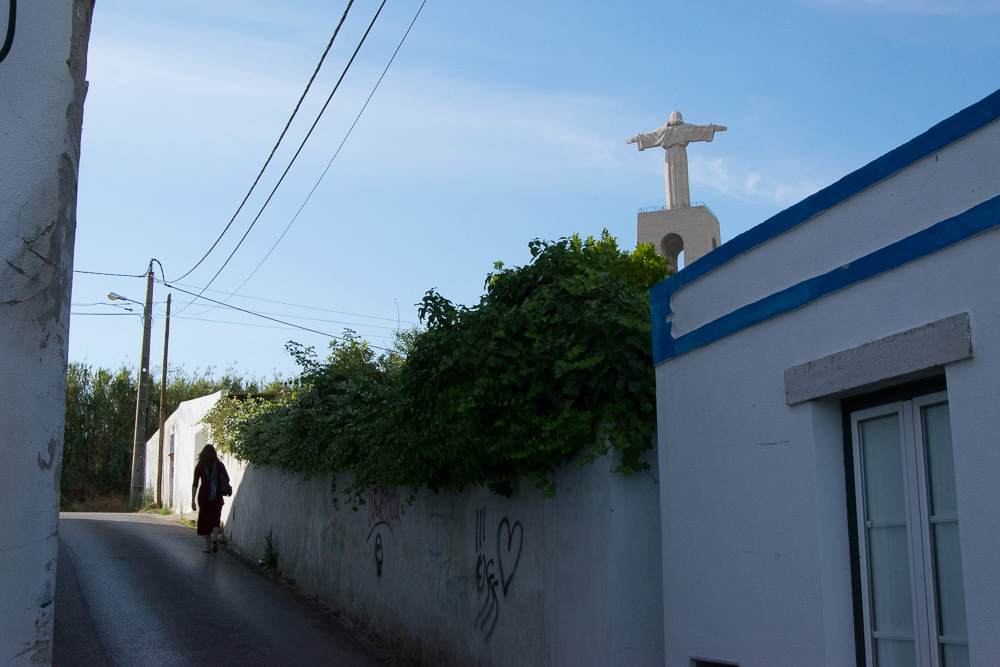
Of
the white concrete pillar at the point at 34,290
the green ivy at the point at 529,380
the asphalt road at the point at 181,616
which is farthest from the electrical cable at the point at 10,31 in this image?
the asphalt road at the point at 181,616

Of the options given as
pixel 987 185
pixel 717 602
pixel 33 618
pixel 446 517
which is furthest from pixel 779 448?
pixel 446 517

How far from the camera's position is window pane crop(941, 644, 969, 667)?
396cm

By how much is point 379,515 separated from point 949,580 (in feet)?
23.2

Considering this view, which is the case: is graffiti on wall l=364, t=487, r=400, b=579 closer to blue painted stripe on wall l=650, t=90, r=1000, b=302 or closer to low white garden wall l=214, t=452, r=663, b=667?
low white garden wall l=214, t=452, r=663, b=667

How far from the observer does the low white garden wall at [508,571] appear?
6.15 metres

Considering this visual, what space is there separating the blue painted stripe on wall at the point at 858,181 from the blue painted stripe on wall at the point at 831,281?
13.7 inches

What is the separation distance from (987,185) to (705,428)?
2.21m

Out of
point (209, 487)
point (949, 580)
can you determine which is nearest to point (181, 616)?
point (209, 487)

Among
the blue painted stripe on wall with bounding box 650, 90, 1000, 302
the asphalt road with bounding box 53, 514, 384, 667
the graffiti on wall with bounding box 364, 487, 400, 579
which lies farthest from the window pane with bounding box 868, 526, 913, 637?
the graffiti on wall with bounding box 364, 487, 400, 579

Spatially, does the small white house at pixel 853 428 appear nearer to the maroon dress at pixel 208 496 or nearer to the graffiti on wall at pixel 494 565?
the graffiti on wall at pixel 494 565

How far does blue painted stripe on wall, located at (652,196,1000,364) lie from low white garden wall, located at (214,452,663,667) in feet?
3.28

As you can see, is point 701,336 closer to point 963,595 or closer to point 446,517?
point 963,595

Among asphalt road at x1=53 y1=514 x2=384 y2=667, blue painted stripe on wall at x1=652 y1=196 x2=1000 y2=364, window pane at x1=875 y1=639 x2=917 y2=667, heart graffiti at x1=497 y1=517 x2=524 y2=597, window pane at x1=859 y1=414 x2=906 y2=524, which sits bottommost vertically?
asphalt road at x1=53 y1=514 x2=384 y2=667

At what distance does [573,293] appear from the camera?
6.93 meters
